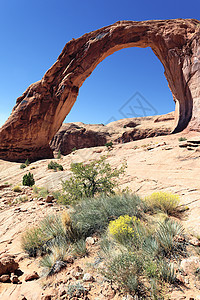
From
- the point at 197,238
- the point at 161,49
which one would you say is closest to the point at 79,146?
the point at 161,49

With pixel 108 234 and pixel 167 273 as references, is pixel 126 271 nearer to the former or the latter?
pixel 167 273

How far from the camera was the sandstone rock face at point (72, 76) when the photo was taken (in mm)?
16203

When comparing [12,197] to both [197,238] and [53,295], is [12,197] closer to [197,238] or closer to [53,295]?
[53,295]

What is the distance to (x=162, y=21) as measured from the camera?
17781 mm

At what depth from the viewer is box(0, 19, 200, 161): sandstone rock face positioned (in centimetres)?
1620

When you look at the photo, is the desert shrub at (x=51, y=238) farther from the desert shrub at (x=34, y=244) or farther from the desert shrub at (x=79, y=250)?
the desert shrub at (x=79, y=250)

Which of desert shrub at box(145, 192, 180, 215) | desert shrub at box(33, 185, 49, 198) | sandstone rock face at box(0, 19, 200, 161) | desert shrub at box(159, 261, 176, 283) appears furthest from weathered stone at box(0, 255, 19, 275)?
sandstone rock face at box(0, 19, 200, 161)

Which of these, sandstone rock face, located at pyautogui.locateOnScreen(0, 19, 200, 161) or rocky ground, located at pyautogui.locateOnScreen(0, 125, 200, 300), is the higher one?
sandstone rock face, located at pyautogui.locateOnScreen(0, 19, 200, 161)

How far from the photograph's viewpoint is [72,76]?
746 inches

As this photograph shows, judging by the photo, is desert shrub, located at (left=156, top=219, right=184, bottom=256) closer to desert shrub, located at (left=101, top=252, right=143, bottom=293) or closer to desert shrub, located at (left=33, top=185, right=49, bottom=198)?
desert shrub, located at (left=101, top=252, right=143, bottom=293)

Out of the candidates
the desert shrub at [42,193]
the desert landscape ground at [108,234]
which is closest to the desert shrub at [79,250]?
the desert landscape ground at [108,234]

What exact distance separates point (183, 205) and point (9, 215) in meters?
4.84

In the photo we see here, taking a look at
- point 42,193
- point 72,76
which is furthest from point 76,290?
point 72,76

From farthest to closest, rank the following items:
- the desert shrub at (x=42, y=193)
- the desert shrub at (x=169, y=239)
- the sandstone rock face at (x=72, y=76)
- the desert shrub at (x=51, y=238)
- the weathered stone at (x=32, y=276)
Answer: the sandstone rock face at (x=72, y=76)
the desert shrub at (x=42, y=193)
the desert shrub at (x=51, y=238)
the weathered stone at (x=32, y=276)
the desert shrub at (x=169, y=239)
